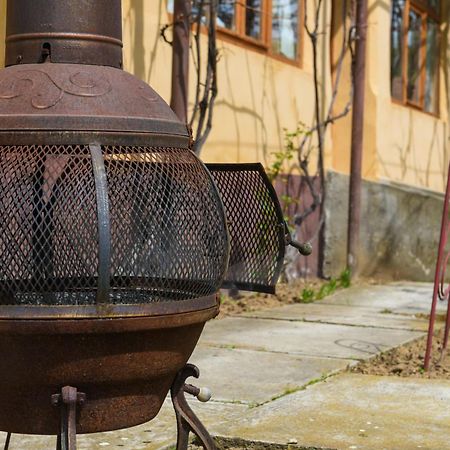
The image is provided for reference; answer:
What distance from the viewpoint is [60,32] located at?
10.7 ft

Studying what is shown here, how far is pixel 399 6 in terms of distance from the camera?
12.2 metres

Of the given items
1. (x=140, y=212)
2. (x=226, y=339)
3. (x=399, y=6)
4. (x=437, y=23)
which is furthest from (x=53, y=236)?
(x=437, y=23)

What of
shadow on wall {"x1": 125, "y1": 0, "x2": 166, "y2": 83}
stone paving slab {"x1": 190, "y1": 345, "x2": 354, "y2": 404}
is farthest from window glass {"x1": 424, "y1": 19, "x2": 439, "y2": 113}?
stone paving slab {"x1": 190, "y1": 345, "x2": 354, "y2": 404}

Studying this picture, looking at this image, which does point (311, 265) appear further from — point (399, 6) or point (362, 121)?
point (399, 6)

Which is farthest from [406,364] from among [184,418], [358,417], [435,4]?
[435,4]

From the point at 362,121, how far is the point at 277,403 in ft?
19.4

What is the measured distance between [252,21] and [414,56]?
440 centimetres

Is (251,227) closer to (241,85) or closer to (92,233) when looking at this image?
(92,233)

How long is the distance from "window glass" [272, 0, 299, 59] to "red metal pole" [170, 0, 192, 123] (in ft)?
6.87

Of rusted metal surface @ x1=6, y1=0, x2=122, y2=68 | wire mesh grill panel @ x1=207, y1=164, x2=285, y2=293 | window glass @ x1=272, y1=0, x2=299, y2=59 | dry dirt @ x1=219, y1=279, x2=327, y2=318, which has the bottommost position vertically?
dry dirt @ x1=219, y1=279, x2=327, y2=318

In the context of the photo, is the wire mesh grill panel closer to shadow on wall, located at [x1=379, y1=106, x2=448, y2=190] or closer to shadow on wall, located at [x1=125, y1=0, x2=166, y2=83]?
shadow on wall, located at [x1=125, y1=0, x2=166, y2=83]

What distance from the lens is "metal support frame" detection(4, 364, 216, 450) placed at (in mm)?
2928

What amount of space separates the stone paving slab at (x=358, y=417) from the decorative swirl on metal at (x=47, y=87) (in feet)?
5.25

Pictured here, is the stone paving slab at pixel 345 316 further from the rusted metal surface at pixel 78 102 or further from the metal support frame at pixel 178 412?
the rusted metal surface at pixel 78 102
